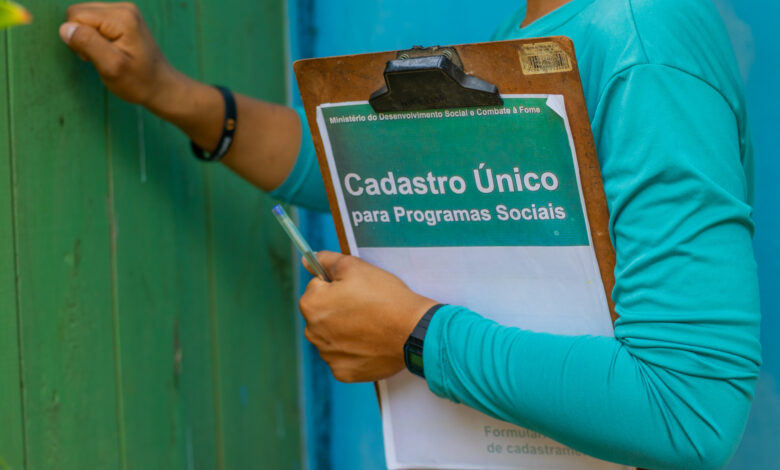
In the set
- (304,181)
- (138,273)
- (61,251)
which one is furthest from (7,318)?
(304,181)

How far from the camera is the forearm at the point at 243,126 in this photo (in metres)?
0.89

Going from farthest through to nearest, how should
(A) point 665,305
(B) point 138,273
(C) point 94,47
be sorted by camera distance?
(B) point 138,273, (C) point 94,47, (A) point 665,305

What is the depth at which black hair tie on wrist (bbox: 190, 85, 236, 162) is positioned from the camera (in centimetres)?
94

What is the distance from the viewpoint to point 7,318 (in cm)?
73

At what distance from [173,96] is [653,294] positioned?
61cm

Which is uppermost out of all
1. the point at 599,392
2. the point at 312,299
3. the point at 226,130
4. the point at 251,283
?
the point at 226,130

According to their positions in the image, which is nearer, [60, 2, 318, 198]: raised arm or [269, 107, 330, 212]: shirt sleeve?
[60, 2, 318, 198]: raised arm

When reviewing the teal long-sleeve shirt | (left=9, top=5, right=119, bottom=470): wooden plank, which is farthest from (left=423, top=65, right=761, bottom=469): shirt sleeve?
(left=9, top=5, right=119, bottom=470): wooden plank

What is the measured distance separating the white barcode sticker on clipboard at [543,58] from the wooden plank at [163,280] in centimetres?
53

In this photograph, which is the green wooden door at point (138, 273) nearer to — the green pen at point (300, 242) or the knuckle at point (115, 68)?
the knuckle at point (115, 68)

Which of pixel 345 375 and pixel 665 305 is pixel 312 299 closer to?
pixel 345 375

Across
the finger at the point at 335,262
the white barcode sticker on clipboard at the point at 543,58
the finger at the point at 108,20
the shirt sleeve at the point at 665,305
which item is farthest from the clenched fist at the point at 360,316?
the finger at the point at 108,20

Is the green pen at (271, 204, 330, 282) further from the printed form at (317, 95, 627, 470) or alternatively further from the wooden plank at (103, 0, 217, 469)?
the wooden plank at (103, 0, 217, 469)

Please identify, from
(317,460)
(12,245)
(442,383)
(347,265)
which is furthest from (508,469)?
(317,460)
